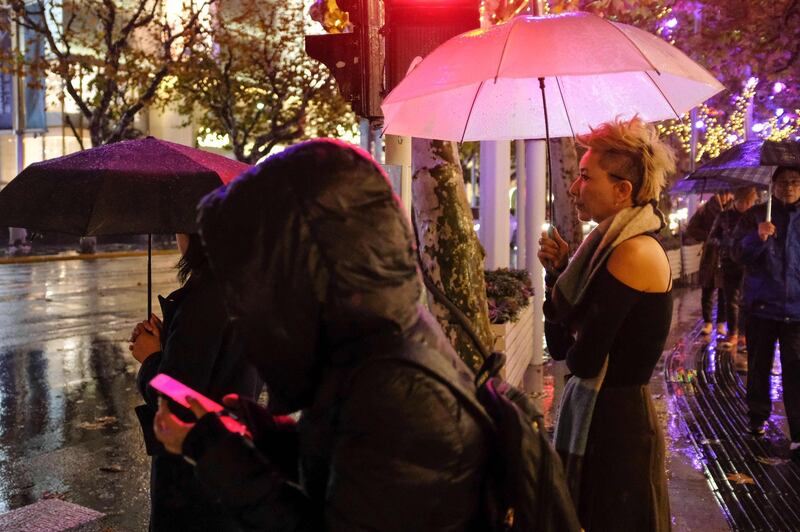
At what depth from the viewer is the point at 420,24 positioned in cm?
482

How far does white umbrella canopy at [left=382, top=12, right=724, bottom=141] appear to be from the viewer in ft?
10.4

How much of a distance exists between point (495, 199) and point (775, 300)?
520 cm

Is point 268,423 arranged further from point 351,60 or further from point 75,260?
point 75,260

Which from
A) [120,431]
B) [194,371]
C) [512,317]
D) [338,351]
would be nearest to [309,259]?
[338,351]

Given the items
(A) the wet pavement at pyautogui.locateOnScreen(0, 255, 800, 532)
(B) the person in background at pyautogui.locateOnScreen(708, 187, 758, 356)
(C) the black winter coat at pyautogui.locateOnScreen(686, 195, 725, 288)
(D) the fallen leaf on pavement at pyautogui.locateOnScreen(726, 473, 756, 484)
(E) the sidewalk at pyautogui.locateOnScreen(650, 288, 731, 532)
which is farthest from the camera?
(C) the black winter coat at pyautogui.locateOnScreen(686, 195, 725, 288)

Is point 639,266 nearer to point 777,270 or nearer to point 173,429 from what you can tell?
point 173,429

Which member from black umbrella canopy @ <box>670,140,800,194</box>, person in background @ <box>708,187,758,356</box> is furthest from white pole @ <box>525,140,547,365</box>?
person in background @ <box>708,187,758,356</box>

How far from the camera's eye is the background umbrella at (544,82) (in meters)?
3.16

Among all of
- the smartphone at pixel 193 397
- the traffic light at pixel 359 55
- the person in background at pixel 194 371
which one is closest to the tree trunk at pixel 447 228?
the traffic light at pixel 359 55

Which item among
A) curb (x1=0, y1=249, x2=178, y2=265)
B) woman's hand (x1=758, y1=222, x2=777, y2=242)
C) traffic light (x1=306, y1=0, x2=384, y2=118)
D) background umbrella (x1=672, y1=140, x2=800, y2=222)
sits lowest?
curb (x1=0, y1=249, x2=178, y2=265)

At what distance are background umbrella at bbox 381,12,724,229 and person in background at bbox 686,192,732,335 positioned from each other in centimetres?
824

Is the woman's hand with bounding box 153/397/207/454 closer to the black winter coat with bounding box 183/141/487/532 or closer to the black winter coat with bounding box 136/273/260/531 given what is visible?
the black winter coat with bounding box 183/141/487/532

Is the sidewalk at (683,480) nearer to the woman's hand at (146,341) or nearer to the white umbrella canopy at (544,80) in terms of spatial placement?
the white umbrella canopy at (544,80)

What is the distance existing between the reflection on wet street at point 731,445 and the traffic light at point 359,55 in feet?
10.9
